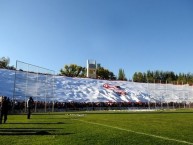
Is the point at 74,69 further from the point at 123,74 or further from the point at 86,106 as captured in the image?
the point at 86,106

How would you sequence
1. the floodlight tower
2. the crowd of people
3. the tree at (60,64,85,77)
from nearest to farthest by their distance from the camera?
the crowd of people
the floodlight tower
the tree at (60,64,85,77)

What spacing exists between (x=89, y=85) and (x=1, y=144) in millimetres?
61734

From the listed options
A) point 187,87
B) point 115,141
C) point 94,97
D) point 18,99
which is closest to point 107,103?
point 94,97

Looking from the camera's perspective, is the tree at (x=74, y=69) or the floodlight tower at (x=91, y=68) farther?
the tree at (x=74, y=69)

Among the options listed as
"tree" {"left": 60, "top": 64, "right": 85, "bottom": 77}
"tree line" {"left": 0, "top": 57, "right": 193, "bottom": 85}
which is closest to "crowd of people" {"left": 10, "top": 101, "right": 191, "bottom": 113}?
"tree line" {"left": 0, "top": 57, "right": 193, "bottom": 85}

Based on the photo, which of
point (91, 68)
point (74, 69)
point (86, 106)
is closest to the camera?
point (86, 106)

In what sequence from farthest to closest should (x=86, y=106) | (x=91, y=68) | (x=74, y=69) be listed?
(x=74, y=69) → (x=91, y=68) → (x=86, y=106)

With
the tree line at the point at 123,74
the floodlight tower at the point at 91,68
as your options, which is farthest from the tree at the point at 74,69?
the floodlight tower at the point at 91,68

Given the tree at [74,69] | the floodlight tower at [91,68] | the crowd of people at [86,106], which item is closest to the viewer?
the crowd of people at [86,106]

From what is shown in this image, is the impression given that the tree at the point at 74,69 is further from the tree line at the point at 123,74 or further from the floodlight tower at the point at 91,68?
the floodlight tower at the point at 91,68

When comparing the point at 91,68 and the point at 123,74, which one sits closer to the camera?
the point at 91,68

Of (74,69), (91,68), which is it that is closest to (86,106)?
(91,68)

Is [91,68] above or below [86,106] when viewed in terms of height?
above

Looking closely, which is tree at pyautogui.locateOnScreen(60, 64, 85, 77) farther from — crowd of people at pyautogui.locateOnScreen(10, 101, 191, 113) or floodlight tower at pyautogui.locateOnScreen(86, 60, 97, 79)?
crowd of people at pyautogui.locateOnScreen(10, 101, 191, 113)
